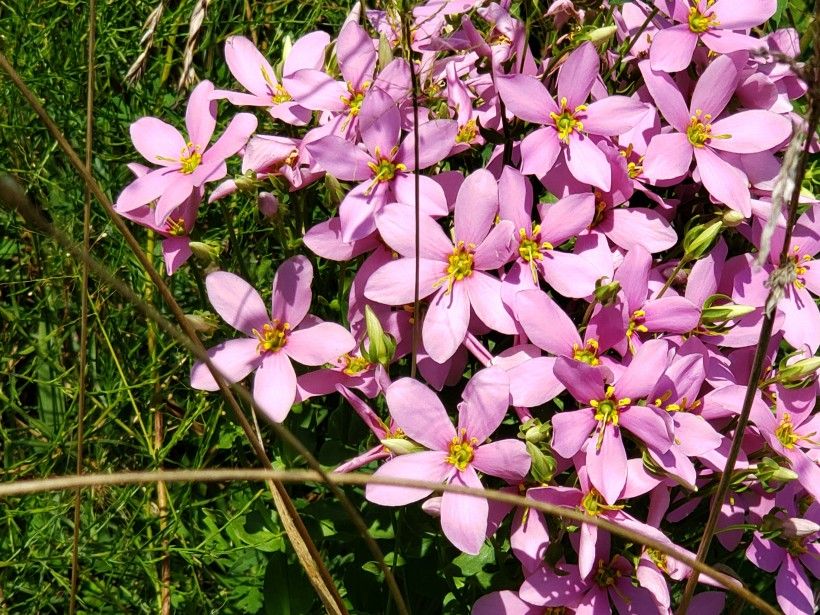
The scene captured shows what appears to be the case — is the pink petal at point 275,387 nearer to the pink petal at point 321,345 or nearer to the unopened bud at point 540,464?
the pink petal at point 321,345

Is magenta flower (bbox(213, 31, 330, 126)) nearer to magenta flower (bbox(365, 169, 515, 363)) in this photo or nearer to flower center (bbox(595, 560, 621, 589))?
magenta flower (bbox(365, 169, 515, 363))

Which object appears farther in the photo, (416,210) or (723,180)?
(723,180)

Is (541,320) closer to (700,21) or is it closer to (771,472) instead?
(771,472)

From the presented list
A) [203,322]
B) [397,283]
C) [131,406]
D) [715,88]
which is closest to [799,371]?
[715,88]

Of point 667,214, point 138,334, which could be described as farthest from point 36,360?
point 667,214

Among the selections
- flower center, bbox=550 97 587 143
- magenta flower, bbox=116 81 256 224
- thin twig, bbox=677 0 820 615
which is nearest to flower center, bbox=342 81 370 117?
magenta flower, bbox=116 81 256 224

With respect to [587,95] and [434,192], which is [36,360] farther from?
[587,95]

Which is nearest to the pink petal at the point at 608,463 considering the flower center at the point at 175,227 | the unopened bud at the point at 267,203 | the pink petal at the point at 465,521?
the pink petal at the point at 465,521
